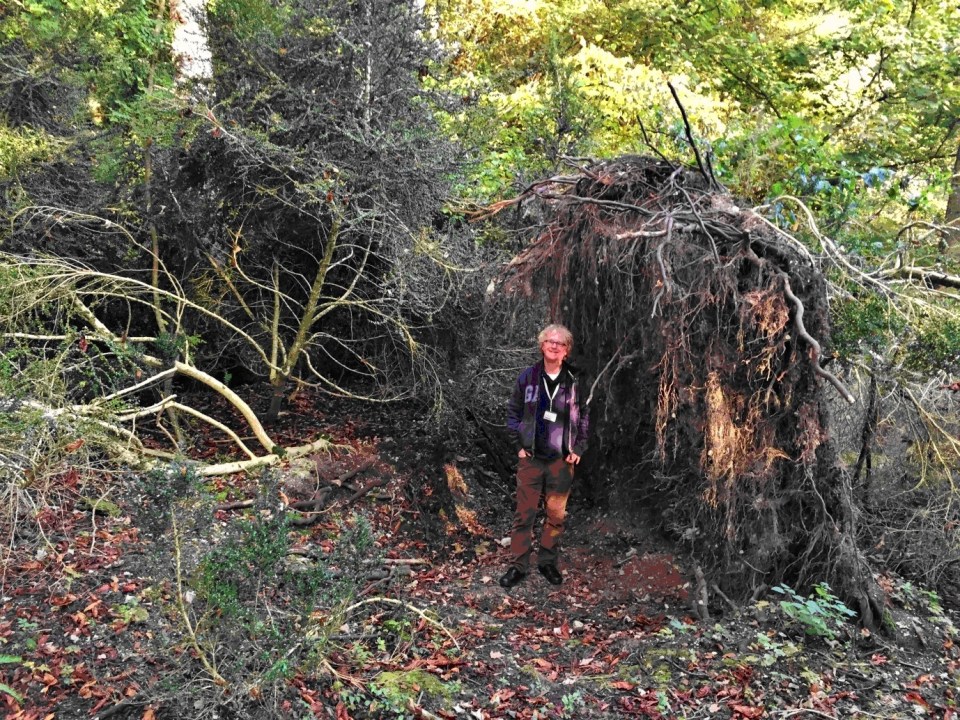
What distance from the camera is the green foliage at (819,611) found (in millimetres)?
4609

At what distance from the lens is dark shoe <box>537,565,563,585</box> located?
225 inches

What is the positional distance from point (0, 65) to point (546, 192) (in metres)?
6.26

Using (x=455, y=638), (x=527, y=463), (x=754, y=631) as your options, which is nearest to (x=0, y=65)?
(x=527, y=463)

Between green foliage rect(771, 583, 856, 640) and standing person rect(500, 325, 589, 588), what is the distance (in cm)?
157

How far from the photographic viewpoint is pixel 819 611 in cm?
461

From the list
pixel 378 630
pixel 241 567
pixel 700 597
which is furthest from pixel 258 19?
pixel 700 597

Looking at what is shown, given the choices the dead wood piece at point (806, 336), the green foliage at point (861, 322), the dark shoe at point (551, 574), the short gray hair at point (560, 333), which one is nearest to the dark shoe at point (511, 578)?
the dark shoe at point (551, 574)

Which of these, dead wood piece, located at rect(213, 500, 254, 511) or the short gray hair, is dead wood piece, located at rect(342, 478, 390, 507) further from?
the short gray hair

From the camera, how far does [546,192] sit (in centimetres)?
568

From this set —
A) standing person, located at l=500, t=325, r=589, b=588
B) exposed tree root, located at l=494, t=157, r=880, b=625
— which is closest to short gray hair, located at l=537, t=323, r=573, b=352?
standing person, located at l=500, t=325, r=589, b=588

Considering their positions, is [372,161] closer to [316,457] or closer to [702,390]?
[316,457]

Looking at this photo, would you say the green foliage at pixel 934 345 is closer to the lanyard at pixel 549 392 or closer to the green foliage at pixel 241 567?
the lanyard at pixel 549 392

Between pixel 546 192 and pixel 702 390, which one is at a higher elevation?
pixel 546 192

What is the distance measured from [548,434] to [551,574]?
1124 mm
